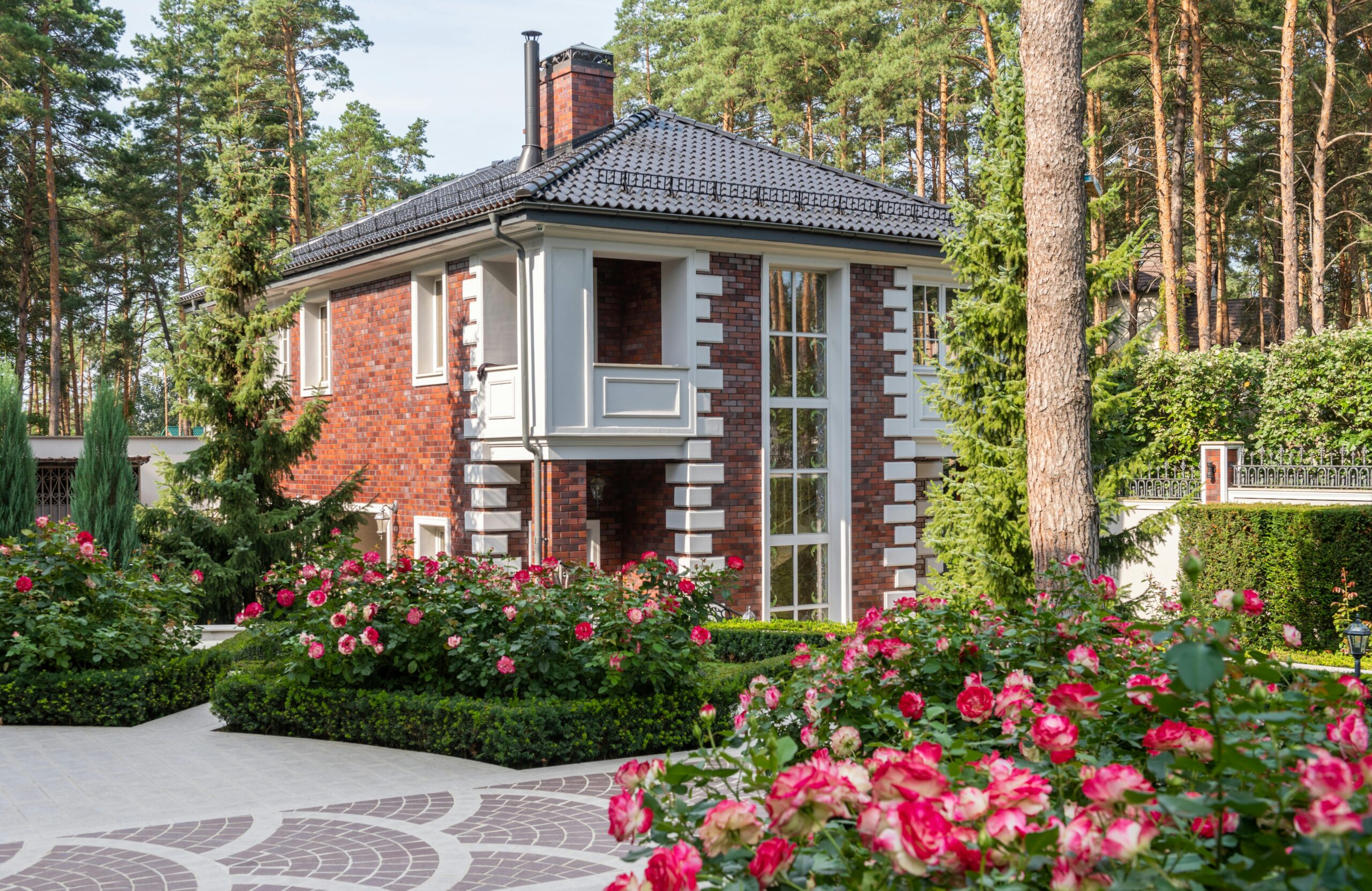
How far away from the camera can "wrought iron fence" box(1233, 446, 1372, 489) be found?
17.7m

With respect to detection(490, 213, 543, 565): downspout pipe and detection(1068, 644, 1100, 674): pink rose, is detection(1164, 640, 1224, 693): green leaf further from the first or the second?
detection(490, 213, 543, 565): downspout pipe

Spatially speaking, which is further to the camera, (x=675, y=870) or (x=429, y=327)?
(x=429, y=327)

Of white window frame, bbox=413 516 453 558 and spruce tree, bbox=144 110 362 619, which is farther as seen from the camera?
white window frame, bbox=413 516 453 558

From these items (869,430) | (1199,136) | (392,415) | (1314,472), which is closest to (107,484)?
(392,415)

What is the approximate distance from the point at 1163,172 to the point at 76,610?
25.9 meters

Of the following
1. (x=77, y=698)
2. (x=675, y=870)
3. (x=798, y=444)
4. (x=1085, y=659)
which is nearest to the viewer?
(x=675, y=870)

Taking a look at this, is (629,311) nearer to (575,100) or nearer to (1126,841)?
(575,100)

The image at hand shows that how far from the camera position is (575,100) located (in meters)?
18.6

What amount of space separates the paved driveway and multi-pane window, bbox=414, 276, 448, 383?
8800mm

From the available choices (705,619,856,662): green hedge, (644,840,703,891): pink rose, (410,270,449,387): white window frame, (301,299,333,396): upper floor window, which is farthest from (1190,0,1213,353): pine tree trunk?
(644,840,703,891): pink rose

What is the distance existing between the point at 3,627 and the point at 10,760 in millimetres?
2066

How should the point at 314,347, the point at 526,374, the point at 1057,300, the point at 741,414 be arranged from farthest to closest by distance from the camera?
1. the point at 314,347
2. the point at 741,414
3. the point at 526,374
4. the point at 1057,300

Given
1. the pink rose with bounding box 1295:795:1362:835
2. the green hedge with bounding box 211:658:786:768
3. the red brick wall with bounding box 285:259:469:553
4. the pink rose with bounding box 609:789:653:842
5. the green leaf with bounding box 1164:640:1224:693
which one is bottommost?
the green hedge with bounding box 211:658:786:768

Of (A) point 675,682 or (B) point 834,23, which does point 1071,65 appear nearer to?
(A) point 675,682
